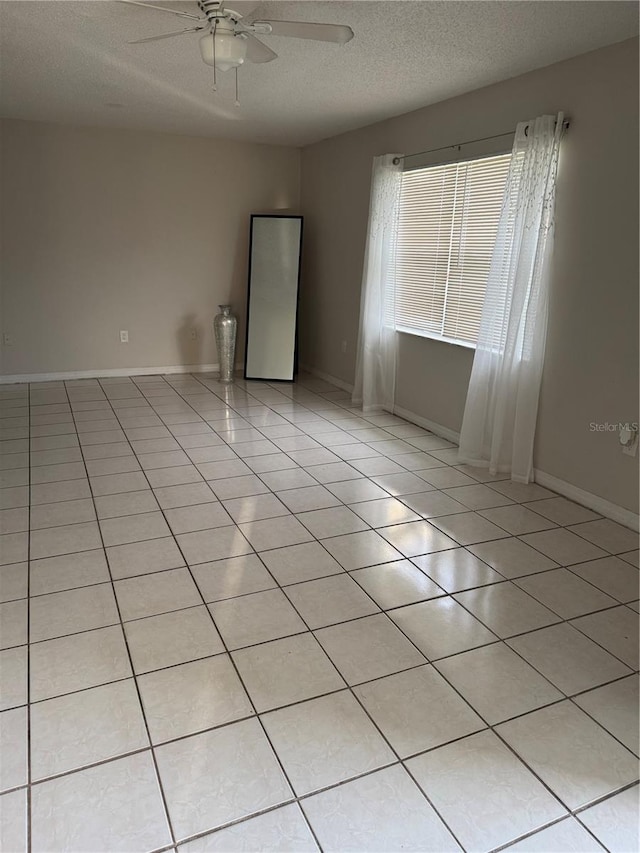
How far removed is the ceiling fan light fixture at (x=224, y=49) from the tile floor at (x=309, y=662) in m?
2.06

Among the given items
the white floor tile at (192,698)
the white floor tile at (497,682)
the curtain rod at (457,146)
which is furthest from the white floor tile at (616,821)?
the curtain rod at (457,146)

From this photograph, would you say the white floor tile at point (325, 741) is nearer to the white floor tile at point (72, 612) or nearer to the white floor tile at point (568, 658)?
the white floor tile at point (568, 658)

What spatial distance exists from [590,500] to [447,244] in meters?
2.02

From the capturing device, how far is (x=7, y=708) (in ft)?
5.88

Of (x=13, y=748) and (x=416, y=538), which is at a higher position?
(x=416, y=538)

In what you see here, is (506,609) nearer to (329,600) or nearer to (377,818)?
(329,600)

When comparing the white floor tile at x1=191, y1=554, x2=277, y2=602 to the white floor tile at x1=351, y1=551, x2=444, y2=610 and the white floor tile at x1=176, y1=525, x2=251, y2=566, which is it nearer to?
the white floor tile at x1=176, y1=525, x2=251, y2=566

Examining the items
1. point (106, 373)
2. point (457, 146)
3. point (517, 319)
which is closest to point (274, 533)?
point (517, 319)

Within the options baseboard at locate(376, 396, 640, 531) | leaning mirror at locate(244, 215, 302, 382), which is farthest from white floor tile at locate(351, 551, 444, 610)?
leaning mirror at locate(244, 215, 302, 382)

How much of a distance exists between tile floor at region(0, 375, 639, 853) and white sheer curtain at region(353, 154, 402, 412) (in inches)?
56.9

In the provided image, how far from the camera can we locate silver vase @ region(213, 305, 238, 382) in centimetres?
587

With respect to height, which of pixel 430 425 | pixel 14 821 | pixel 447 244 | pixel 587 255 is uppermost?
pixel 447 244

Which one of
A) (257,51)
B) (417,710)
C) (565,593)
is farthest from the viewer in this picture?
(257,51)

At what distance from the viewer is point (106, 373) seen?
6.07 m
